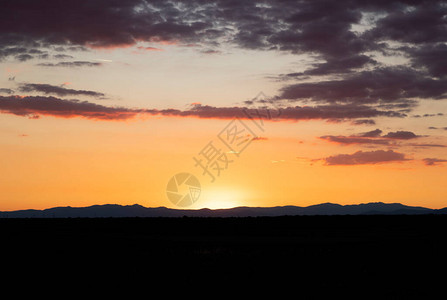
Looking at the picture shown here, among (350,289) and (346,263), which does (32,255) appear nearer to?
(346,263)

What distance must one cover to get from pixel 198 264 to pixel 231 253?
24.6ft

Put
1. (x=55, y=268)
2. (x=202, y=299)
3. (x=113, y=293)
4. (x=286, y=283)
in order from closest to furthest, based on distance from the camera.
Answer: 1. (x=202, y=299)
2. (x=113, y=293)
3. (x=286, y=283)
4. (x=55, y=268)

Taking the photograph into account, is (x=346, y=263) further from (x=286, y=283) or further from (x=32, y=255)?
(x=32, y=255)

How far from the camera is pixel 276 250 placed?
47469 millimetres

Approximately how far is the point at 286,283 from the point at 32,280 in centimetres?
1386

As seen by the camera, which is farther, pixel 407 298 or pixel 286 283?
pixel 286 283

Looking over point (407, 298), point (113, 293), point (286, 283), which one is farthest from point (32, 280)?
point (407, 298)

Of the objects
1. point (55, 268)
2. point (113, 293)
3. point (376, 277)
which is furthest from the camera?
point (55, 268)

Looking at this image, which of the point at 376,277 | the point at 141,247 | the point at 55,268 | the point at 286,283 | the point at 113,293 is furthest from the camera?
the point at 141,247

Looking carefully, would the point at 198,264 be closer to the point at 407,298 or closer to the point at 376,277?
the point at 376,277

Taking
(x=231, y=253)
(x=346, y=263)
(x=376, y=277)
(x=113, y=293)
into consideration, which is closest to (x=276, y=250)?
(x=231, y=253)

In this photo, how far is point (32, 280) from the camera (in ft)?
106

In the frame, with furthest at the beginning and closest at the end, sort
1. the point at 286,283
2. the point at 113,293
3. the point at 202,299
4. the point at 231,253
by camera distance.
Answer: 1. the point at 231,253
2. the point at 286,283
3. the point at 113,293
4. the point at 202,299

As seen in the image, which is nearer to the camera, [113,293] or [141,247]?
[113,293]
